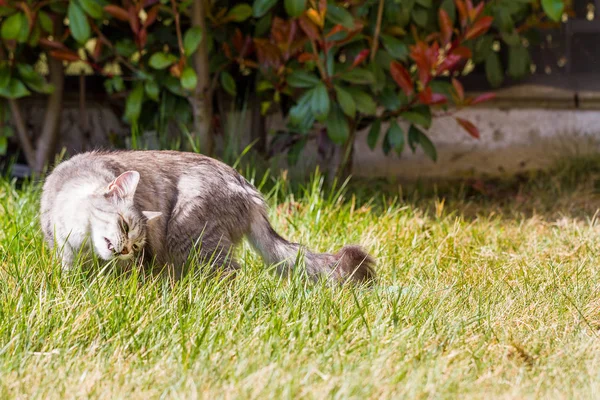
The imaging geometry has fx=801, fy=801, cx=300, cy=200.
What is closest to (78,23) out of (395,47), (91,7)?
(91,7)

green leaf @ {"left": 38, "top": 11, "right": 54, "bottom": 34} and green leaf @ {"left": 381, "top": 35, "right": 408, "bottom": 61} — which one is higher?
green leaf @ {"left": 38, "top": 11, "right": 54, "bottom": 34}

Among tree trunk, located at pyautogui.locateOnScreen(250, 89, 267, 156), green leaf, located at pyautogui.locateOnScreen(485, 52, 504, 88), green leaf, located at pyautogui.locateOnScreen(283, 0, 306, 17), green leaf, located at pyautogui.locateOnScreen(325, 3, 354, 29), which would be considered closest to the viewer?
green leaf, located at pyautogui.locateOnScreen(283, 0, 306, 17)

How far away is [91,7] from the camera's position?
4074 mm

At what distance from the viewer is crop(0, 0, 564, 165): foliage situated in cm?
414

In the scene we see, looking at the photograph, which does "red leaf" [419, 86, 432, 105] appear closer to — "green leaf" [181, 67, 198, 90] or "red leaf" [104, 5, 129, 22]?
"green leaf" [181, 67, 198, 90]

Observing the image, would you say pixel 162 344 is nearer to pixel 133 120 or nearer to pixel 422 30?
pixel 133 120

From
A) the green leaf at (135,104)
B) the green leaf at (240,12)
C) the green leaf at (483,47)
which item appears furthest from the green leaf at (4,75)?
the green leaf at (483,47)

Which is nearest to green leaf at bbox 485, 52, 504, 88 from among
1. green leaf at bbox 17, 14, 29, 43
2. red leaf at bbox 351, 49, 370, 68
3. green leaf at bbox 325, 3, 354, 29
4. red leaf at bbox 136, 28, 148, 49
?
red leaf at bbox 351, 49, 370, 68

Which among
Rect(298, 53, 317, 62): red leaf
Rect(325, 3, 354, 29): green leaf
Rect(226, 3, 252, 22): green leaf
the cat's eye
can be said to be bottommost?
the cat's eye

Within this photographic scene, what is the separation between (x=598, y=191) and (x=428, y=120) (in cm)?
117

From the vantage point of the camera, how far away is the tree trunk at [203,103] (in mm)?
4473

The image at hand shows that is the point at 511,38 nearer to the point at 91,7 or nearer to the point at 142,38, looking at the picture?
the point at 142,38

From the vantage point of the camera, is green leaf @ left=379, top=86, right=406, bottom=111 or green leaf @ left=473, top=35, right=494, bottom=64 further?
green leaf @ left=473, top=35, right=494, bottom=64

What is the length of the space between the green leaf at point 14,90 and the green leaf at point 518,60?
2.86 metres
